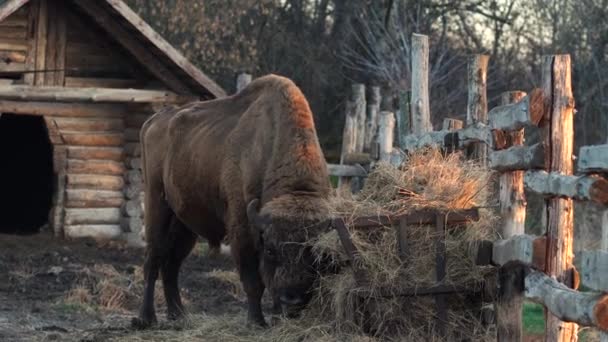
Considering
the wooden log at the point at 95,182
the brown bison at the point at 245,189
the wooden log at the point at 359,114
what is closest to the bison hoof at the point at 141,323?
the brown bison at the point at 245,189

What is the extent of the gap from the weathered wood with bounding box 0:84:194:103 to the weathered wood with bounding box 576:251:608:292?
10531 millimetres

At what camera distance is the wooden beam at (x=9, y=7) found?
47.7 ft

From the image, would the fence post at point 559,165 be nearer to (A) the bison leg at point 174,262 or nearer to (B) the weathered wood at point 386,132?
(A) the bison leg at point 174,262

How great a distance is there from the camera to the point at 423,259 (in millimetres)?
8289

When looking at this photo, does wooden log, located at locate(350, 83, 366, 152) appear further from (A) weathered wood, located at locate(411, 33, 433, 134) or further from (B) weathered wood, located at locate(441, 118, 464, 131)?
(B) weathered wood, located at locate(441, 118, 464, 131)

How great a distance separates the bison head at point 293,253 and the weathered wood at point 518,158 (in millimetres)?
1317

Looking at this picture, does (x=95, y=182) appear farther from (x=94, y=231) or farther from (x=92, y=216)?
(x=94, y=231)

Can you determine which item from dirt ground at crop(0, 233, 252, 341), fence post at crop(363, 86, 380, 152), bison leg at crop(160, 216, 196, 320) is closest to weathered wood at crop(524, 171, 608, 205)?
dirt ground at crop(0, 233, 252, 341)

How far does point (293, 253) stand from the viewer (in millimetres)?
8312

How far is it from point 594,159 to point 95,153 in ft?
37.6

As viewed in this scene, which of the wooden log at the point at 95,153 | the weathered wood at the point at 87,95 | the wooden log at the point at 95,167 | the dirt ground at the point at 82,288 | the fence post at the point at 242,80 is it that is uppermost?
the fence post at the point at 242,80

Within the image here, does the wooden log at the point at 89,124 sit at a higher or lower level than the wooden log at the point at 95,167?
higher

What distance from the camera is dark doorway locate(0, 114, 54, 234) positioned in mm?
20016

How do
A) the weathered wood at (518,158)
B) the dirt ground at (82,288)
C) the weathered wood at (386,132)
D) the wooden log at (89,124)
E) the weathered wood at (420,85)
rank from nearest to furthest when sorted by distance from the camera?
1. the weathered wood at (518,158)
2. the dirt ground at (82,288)
3. the weathered wood at (420,85)
4. the weathered wood at (386,132)
5. the wooden log at (89,124)
